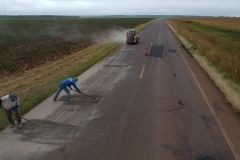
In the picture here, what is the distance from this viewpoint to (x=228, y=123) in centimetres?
798

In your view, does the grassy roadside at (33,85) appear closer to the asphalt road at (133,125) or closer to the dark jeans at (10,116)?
the dark jeans at (10,116)

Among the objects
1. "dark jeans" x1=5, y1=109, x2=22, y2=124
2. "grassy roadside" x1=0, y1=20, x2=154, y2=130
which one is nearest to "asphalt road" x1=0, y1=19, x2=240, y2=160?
"dark jeans" x1=5, y1=109, x2=22, y2=124

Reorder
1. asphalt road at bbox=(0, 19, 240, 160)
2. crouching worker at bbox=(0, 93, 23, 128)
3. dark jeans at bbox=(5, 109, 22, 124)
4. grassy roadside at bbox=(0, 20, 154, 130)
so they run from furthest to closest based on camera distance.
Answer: grassy roadside at bbox=(0, 20, 154, 130), dark jeans at bbox=(5, 109, 22, 124), crouching worker at bbox=(0, 93, 23, 128), asphalt road at bbox=(0, 19, 240, 160)

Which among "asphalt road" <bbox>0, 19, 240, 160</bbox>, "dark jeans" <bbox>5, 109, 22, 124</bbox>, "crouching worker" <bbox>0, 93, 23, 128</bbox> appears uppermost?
"crouching worker" <bbox>0, 93, 23, 128</bbox>

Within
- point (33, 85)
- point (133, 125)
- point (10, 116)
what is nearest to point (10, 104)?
point (10, 116)

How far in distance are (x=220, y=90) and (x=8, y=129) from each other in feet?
32.4

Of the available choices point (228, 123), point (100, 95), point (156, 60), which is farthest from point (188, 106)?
point (156, 60)

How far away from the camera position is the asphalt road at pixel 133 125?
626cm

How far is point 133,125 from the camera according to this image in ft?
25.3

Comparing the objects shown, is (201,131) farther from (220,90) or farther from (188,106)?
(220,90)

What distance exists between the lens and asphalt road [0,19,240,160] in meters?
6.26

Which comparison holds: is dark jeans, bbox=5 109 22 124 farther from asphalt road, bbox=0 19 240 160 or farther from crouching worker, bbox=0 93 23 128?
asphalt road, bbox=0 19 240 160

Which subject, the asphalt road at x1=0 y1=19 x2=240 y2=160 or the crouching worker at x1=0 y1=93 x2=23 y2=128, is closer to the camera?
the asphalt road at x1=0 y1=19 x2=240 y2=160

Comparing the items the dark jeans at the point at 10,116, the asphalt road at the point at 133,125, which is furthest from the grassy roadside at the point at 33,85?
the asphalt road at the point at 133,125
